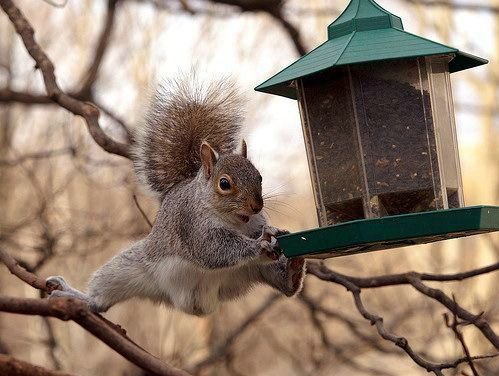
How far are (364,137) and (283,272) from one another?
50 centimetres

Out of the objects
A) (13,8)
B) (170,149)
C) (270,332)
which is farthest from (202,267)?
(270,332)

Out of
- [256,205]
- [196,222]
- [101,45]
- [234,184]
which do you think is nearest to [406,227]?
[256,205]

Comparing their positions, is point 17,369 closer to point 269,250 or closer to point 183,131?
point 269,250

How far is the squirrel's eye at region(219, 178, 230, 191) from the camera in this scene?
258 centimetres

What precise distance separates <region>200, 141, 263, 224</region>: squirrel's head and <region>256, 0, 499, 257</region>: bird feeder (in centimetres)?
18

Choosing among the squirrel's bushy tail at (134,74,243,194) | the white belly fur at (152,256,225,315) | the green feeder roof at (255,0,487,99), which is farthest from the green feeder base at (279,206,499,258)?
the squirrel's bushy tail at (134,74,243,194)

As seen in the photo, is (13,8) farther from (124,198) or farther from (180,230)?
(124,198)

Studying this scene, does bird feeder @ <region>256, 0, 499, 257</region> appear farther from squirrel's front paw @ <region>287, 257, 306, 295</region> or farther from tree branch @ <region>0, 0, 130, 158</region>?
tree branch @ <region>0, 0, 130, 158</region>

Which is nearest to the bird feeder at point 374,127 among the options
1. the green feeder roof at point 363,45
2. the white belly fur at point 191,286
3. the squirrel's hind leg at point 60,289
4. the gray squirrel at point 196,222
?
the green feeder roof at point 363,45

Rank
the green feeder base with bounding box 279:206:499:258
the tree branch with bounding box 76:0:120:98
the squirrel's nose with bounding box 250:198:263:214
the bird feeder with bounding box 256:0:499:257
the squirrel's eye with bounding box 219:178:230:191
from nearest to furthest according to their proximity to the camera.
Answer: the green feeder base with bounding box 279:206:499:258
the bird feeder with bounding box 256:0:499:257
the squirrel's nose with bounding box 250:198:263:214
the squirrel's eye with bounding box 219:178:230:191
the tree branch with bounding box 76:0:120:98

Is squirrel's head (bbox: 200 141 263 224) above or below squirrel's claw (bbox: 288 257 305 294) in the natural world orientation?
above

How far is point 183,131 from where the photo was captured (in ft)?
10.2

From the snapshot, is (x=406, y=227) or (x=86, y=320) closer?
(x=86, y=320)

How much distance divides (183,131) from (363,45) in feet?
3.41
